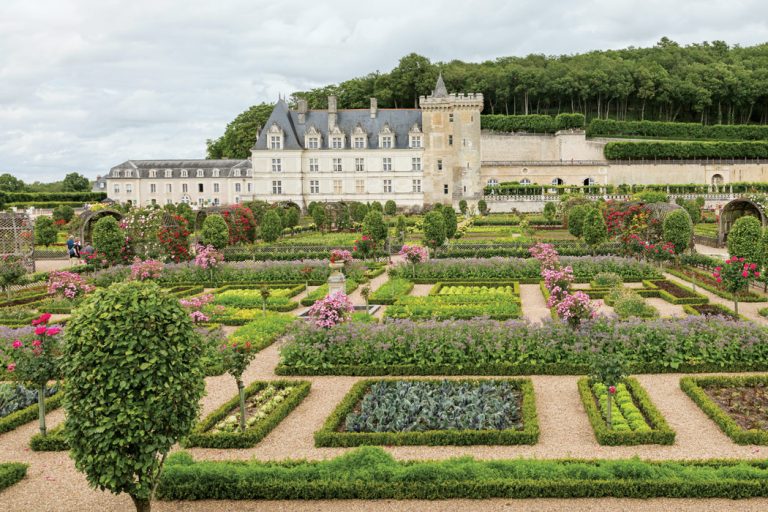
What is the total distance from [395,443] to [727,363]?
275 inches

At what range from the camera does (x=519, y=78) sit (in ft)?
259

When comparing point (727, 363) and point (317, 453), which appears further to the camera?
point (727, 363)

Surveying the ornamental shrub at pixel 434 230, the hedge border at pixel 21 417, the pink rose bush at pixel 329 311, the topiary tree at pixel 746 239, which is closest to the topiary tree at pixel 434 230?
the ornamental shrub at pixel 434 230

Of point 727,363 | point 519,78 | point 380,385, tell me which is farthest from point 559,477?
point 519,78

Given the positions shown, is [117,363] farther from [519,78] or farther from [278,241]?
[519,78]

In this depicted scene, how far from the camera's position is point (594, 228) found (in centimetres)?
2808

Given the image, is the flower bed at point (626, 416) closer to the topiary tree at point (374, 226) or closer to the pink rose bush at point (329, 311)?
the pink rose bush at point (329, 311)

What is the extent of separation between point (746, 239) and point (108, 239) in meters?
23.4

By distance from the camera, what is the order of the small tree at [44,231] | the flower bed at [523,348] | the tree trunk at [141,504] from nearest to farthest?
the tree trunk at [141,504] → the flower bed at [523,348] → the small tree at [44,231]

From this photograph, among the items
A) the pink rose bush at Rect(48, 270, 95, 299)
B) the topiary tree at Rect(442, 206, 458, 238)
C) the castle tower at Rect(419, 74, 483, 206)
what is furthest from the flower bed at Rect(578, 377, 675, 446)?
the castle tower at Rect(419, 74, 483, 206)

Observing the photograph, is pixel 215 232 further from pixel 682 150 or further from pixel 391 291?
pixel 682 150

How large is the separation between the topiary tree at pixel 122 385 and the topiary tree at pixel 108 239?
22.1 meters

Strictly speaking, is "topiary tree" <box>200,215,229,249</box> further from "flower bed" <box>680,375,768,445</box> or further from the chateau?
the chateau

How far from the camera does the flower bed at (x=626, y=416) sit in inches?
385
